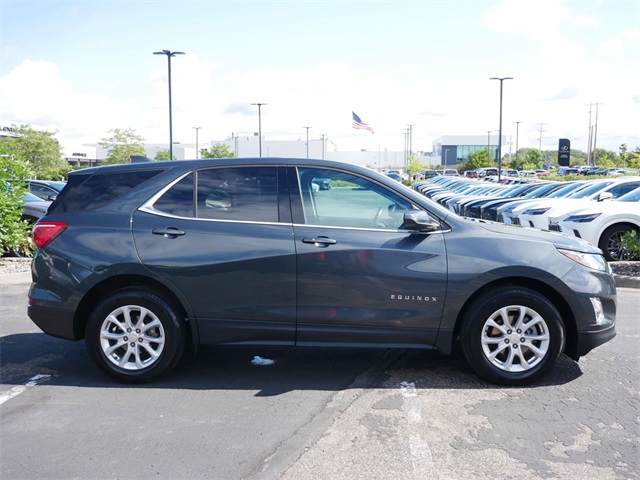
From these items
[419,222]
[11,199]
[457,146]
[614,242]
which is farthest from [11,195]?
[457,146]

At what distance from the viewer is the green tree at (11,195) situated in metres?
11.5

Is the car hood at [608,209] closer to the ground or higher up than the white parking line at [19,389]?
higher up

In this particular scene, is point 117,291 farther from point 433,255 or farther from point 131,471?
point 433,255

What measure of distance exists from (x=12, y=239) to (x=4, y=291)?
244cm

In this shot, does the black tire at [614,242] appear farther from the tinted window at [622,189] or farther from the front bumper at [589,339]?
the front bumper at [589,339]

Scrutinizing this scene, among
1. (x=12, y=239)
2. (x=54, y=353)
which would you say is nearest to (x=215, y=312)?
(x=54, y=353)

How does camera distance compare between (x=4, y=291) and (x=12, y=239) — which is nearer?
(x=4, y=291)

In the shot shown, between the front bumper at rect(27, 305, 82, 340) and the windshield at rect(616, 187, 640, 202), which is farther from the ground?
the windshield at rect(616, 187, 640, 202)

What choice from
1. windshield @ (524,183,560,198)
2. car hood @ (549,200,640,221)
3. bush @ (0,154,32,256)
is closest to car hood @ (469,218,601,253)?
car hood @ (549,200,640,221)

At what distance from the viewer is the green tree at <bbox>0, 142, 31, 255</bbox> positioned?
1149 cm

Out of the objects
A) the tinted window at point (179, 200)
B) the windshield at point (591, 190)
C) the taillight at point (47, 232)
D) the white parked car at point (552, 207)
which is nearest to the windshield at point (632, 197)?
the white parked car at point (552, 207)

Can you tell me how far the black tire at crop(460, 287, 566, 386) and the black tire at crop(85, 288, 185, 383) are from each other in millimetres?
2319

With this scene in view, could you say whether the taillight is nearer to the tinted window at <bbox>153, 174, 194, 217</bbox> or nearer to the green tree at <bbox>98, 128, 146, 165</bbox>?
the tinted window at <bbox>153, 174, 194, 217</bbox>

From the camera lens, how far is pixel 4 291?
31.3ft
